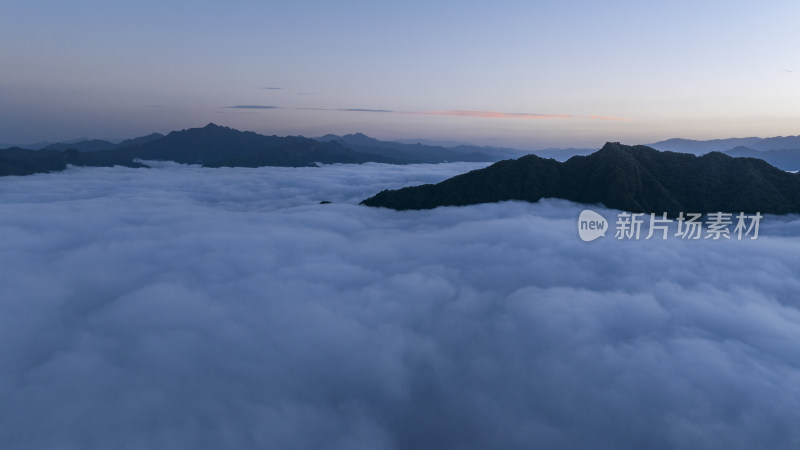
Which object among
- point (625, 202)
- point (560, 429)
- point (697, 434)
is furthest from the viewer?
point (625, 202)

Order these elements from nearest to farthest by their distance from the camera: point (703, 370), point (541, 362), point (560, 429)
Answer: point (560, 429) → point (703, 370) → point (541, 362)

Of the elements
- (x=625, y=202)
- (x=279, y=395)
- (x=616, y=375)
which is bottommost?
(x=279, y=395)

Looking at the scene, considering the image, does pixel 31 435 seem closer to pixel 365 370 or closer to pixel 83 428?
pixel 83 428

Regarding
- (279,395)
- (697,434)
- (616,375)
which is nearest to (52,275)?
(279,395)

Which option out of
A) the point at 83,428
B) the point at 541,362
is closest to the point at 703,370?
the point at 541,362

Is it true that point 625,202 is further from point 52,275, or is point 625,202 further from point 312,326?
point 52,275

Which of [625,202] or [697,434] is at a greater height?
[625,202]

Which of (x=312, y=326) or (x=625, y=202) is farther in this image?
(x=625, y=202)
